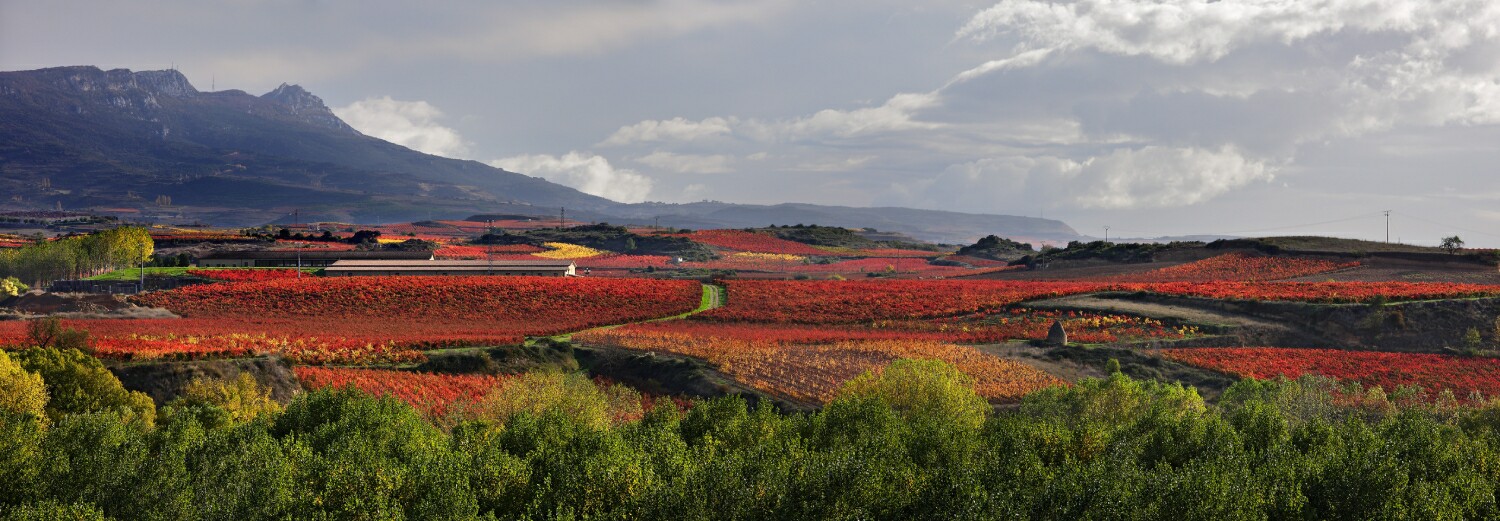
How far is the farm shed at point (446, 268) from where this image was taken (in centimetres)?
10650

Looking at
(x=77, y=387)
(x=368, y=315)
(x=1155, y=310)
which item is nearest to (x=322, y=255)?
(x=368, y=315)

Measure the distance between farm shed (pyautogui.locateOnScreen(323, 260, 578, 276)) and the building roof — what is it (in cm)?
689

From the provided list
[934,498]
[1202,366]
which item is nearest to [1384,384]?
[1202,366]

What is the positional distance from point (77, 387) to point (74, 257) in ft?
280

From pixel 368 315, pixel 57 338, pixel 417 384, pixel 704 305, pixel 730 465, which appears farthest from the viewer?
pixel 704 305

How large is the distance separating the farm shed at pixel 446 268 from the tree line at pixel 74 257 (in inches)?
880

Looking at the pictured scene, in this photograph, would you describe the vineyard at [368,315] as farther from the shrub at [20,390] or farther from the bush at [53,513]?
the bush at [53,513]

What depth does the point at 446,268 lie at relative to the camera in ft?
359

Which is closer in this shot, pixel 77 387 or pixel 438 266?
pixel 77 387

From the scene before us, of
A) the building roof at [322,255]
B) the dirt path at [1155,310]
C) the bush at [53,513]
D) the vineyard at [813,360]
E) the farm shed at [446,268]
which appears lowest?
the vineyard at [813,360]

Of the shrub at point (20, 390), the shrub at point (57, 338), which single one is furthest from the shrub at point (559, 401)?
the shrub at point (57, 338)

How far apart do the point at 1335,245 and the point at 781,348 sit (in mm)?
105283

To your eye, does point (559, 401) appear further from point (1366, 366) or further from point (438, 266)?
point (438, 266)

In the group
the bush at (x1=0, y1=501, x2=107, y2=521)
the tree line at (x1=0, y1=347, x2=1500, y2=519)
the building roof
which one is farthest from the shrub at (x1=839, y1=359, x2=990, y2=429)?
the building roof
